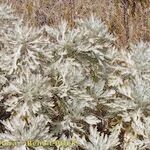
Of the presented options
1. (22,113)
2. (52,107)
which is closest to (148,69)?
(52,107)

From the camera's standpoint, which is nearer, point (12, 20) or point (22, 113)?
point (22, 113)

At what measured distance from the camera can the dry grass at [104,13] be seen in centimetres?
434

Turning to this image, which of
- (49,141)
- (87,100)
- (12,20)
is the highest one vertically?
(12,20)

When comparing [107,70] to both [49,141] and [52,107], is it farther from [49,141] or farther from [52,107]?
[49,141]

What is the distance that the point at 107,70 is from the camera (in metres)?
2.87

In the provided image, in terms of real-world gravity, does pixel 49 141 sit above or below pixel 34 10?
below

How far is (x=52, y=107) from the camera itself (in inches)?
106

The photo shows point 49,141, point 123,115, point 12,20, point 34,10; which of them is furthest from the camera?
point 34,10

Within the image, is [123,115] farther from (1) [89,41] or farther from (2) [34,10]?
(2) [34,10]

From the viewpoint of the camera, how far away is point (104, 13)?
15.5 feet

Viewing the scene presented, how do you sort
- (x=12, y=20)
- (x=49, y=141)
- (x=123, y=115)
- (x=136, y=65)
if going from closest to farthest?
(x=49, y=141)
(x=123, y=115)
(x=136, y=65)
(x=12, y=20)

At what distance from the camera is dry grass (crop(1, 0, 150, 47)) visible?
434cm

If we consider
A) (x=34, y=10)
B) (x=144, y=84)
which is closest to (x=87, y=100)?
(x=144, y=84)

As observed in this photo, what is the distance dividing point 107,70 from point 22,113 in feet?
2.25
